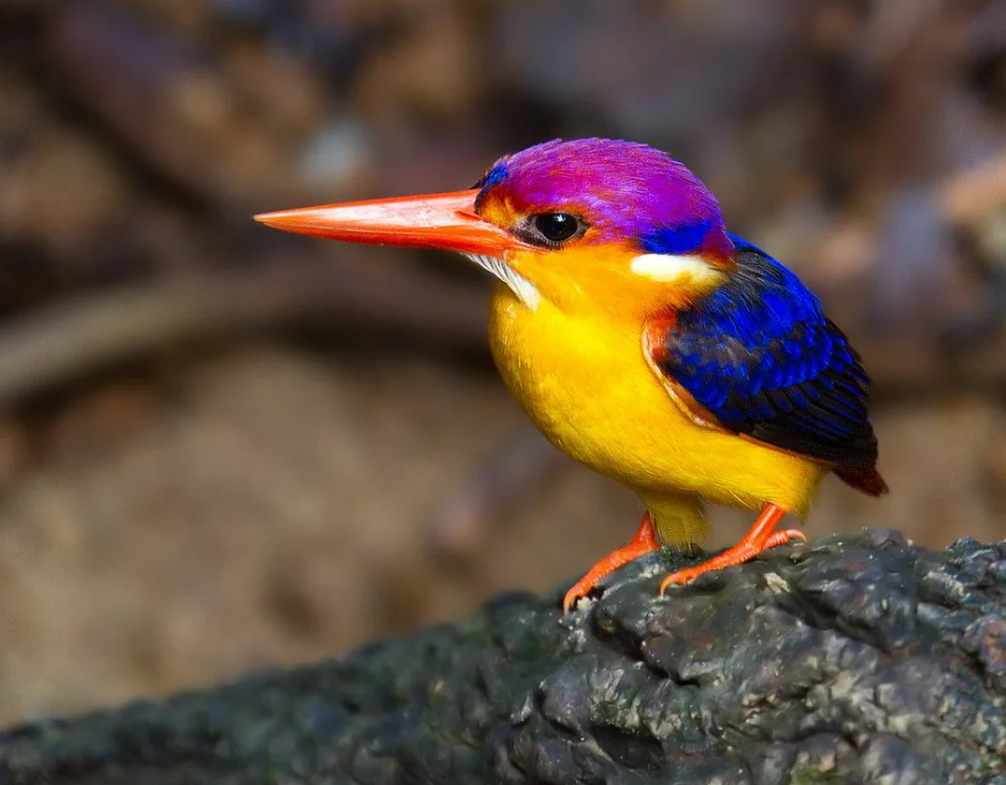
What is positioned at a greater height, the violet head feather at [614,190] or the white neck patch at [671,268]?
the violet head feather at [614,190]

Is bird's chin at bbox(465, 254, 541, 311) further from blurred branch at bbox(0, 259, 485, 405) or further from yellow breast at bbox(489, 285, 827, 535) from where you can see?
blurred branch at bbox(0, 259, 485, 405)

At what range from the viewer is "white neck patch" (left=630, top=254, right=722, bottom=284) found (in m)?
2.52

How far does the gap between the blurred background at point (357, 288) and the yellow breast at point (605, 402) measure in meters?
3.33

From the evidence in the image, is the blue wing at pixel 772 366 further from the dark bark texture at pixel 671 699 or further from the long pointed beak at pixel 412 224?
the long pointed beak at pixel 412 224

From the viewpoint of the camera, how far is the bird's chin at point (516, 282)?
255 centimetres

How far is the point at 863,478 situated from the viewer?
3062mm

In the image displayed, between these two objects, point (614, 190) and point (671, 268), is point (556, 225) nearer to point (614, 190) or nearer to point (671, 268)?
point (614, 190)

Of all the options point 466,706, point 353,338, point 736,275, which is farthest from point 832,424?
point 353,338

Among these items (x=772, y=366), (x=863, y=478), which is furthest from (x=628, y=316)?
(x=863, y=478)

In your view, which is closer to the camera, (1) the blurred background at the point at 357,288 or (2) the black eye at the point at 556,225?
(2) the black eye at the point at 556,225

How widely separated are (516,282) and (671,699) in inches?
33.7

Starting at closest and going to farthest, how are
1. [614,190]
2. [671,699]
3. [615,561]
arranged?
[671,699], [614,190], [615,561]

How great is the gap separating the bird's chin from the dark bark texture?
1.97ft

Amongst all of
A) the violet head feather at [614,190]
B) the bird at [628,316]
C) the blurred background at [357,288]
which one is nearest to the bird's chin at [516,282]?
the bird at [628,316]
